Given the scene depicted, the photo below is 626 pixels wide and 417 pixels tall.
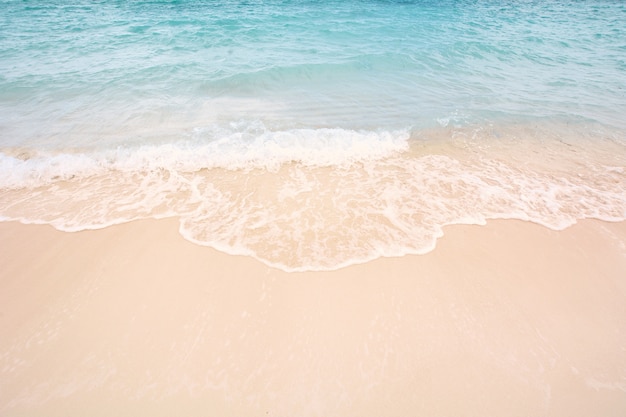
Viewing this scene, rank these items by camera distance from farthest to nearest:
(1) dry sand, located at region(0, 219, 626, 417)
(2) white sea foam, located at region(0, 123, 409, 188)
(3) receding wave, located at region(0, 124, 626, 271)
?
1. (2) white sea foam, located at region(0, 123, 409, 188)
2. (3) receding wave, located at region(0, 124, 626, 271)
3. (1) dry sand, located at region(0, 219, 626, 417)

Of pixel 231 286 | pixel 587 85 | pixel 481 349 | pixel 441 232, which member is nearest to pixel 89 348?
pixel 231 286

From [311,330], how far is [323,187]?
98.6 inches

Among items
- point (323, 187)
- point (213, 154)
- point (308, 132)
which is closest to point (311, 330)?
point (323, 187)

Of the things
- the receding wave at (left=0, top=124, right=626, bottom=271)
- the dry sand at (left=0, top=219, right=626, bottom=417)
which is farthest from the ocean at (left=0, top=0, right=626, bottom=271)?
the dry sand at (left=0, top=219, right=626, bottom=417)

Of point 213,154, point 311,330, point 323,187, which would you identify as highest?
point 213,154

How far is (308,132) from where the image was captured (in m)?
6.49

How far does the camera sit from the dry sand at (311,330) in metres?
2.58

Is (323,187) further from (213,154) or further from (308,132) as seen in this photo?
(213,154)

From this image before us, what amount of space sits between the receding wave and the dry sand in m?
0.39

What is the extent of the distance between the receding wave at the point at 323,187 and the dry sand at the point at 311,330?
0.39 metres

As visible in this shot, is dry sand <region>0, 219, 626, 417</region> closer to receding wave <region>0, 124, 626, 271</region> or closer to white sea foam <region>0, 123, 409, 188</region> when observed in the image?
receding wave <region>0, 124, 626, 271</region>

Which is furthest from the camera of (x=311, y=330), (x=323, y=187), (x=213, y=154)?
(x=213, y=154)

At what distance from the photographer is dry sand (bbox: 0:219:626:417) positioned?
2584mm

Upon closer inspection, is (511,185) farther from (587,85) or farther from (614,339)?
(587,85)
